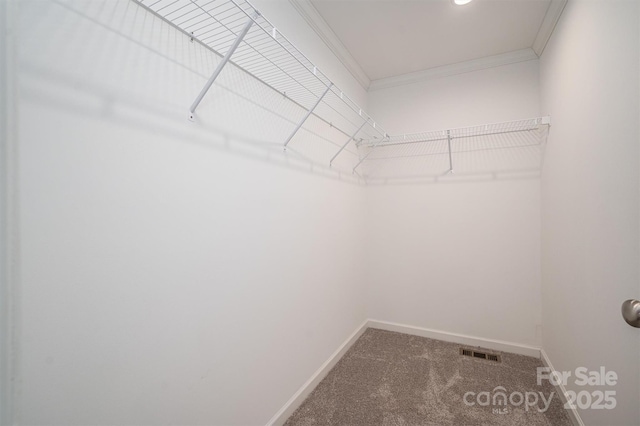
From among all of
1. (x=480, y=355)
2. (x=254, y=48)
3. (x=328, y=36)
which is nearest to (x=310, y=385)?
(x=480, y=355)

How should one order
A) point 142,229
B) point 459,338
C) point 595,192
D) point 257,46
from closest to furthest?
point 142,229
point 595,192
point 257,46
point 459,338

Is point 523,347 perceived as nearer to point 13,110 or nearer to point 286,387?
point 286,387

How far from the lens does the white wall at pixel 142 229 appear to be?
2.38ft

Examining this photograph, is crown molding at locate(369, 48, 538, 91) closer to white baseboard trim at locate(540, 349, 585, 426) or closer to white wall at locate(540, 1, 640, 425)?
white wall at locate(540, 1, 640, 425)

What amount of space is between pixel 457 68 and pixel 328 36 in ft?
4.35

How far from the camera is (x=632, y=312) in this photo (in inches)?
37.9

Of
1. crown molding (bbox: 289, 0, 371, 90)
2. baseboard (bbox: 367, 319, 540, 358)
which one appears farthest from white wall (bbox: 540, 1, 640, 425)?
crown molding (bbox: 289, 0, 371, 90)

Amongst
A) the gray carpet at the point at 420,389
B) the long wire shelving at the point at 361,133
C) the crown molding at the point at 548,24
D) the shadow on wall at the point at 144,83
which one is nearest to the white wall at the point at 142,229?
the shadow on wall at the point at 144,83

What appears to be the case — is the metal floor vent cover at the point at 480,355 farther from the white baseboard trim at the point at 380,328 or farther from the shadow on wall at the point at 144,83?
the shadow on wall at the point at 144,83

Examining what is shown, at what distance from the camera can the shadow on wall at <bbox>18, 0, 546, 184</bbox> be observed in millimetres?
729

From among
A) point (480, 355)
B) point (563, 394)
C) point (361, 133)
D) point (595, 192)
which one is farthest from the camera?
point (361, 133)

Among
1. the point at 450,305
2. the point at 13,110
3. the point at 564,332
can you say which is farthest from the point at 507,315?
the point at 13,110

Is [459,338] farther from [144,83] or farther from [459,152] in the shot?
[144,83]

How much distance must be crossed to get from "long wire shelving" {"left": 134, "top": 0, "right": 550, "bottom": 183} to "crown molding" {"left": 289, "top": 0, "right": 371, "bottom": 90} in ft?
1.21
